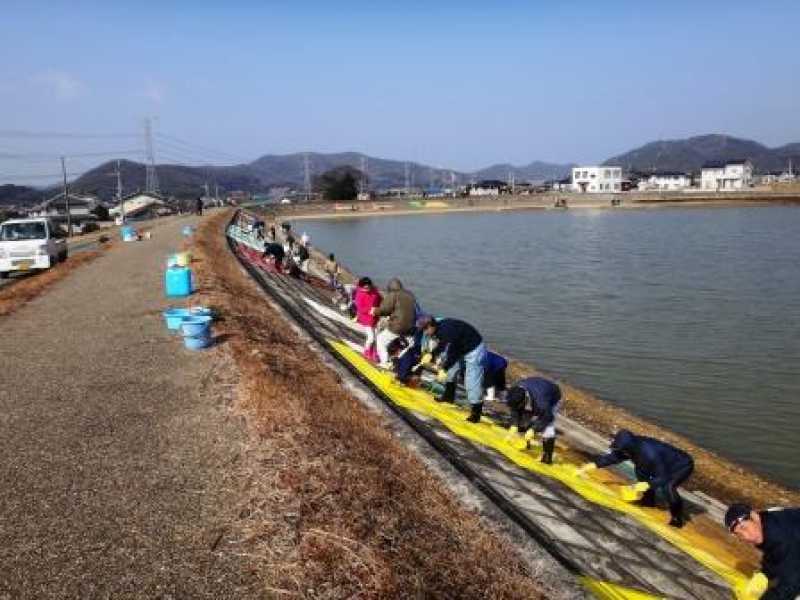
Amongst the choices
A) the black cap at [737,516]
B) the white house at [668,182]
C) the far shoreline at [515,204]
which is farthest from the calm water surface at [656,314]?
the white house at [668,182]

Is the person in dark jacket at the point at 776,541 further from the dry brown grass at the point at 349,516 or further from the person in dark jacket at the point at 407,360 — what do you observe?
the person in dark jacket at the point at 407,360

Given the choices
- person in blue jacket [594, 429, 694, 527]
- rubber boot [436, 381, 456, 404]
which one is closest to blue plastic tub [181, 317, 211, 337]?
rubber boot [436, 381, 456, 404]

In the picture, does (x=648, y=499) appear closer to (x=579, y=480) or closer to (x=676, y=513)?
(x=676, y=513)

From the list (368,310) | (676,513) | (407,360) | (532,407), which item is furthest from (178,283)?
(676,513)

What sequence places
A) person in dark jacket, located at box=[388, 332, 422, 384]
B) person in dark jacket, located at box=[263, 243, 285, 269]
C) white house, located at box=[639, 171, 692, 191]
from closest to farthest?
person in dark jacket, located at box=[388, 332, 422, 384]
person in dark jacket, located at box=[263, 243, 285, 269]
white house, located at box=[639, 171, 692, 191]

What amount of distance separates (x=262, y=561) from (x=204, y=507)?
1.06 meters

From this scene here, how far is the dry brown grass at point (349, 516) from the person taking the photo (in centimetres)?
508

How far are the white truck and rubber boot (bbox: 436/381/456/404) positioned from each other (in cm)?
1737

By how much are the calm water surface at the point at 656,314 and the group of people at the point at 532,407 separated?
16.0 feet

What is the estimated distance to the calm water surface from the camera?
15.0 metres

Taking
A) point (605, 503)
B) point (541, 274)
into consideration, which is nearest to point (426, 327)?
point (605, 503)

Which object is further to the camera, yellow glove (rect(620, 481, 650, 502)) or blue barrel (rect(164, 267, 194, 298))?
blue barrel (rect(164, 267, 194, 298))

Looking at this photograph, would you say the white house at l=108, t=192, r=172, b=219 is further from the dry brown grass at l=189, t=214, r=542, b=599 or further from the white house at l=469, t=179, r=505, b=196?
the dry brown grass at l=189, t=214, r=542, b=599

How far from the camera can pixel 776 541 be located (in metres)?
5.58
